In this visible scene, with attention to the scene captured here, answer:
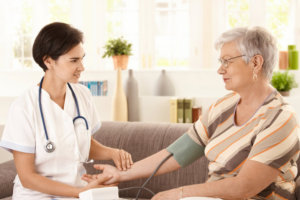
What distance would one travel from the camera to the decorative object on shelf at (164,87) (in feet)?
12.8

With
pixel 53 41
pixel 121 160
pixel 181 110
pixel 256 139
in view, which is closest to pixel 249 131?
pixel 256 139

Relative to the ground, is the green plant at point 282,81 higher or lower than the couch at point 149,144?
higher

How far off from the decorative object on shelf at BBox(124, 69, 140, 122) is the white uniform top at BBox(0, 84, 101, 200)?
172 cm

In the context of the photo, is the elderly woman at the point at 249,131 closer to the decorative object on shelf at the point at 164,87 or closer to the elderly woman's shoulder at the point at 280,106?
the elderly woman's shoulder at the point at 280,106

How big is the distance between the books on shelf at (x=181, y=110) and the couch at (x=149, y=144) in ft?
2.83

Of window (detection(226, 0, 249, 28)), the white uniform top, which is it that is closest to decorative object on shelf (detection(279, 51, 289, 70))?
window (detection(226, 0, 249, 28))

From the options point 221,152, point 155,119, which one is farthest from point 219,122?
point 155,119

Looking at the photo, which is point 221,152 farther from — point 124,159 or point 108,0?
point 108,0

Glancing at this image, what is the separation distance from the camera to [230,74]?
1.73m

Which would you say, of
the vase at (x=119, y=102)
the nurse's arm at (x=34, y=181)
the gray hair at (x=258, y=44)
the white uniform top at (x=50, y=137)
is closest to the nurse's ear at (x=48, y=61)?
the white uniform top at (x=50, y=137)

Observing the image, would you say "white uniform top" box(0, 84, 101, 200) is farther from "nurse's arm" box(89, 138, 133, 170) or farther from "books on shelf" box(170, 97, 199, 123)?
"books on shelf" box(170, 97, 199, 123)

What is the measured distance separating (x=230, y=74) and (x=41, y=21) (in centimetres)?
482

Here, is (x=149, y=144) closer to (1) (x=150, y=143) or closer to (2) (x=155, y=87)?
(1) (x=150, y=143)

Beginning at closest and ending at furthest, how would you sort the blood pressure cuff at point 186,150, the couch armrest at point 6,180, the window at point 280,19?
the blood pressure cuff at point 186,150, the couch armrest at point 6,180, the window at point 280,19
